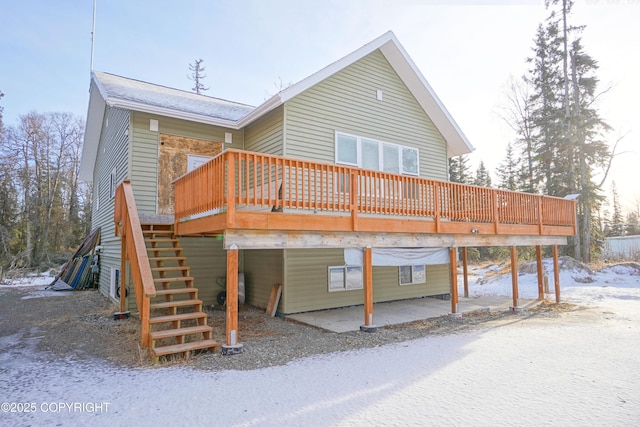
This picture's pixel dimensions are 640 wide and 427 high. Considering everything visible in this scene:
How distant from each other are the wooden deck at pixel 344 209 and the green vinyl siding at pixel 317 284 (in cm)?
144

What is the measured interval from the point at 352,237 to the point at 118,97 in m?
6.21

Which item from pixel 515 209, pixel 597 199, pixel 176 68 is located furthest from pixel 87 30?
pixel 597 199

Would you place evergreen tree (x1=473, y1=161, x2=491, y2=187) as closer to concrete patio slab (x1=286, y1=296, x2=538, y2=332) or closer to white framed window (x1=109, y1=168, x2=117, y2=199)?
concrete patio slab (x1=286, y1=296, x2=538, y2=332)

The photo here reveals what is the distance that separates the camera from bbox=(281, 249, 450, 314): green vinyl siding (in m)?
9.24

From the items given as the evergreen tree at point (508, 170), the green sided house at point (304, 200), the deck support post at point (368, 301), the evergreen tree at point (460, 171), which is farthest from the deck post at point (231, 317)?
the evergreen tree at point (508, 170)

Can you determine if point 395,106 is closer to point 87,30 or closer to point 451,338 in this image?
point 451,338

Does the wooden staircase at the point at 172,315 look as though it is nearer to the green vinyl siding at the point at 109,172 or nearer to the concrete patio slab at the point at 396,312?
the green vinyl siding at the point at 109,172

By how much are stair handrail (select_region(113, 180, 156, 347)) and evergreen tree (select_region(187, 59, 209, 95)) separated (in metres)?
31.1

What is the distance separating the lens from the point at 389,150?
36.9ft

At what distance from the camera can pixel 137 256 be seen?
5953 mm

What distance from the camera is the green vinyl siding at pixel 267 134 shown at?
9422mm

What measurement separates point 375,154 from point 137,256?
23.2 feet

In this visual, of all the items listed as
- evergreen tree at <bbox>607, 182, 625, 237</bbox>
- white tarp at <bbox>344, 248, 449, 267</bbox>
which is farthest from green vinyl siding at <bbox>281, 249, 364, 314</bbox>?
evergreen tree at <bbox>607, 182, 625, 237</bbox>

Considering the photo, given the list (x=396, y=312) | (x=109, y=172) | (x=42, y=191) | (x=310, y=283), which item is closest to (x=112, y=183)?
(x=109, y=172)
